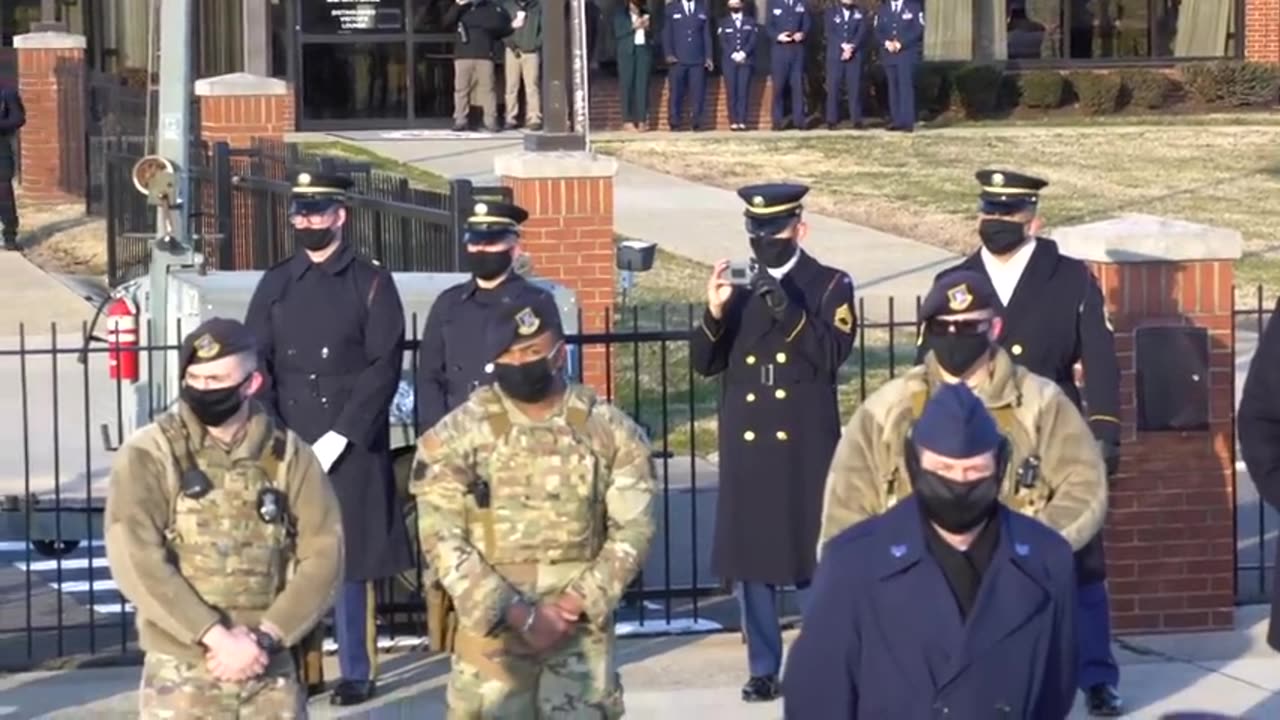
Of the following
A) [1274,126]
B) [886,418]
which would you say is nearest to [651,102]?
[1274,126]

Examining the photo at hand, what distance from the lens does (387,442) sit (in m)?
8.38

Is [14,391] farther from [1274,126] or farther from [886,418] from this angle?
[1274,126]

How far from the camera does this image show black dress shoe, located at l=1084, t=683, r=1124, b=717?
8.12 meters

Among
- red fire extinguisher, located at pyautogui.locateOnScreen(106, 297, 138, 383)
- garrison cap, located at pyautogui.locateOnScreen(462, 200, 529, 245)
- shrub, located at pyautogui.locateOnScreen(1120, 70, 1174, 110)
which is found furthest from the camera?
shrub, located at pyautogui.locateOnScreen(1120, 70, 1174, 110)

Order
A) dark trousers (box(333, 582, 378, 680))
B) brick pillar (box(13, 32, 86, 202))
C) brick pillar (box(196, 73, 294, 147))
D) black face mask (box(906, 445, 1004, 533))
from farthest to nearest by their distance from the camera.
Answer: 1. brick pillar (box(13, 32, 86, 202))
2. brick pillar (box(196, 73, 294, 147))
3. dark trousers (box(333, 582, 378, 680))
4. black face mask (box(906, 445, 1004, 533))

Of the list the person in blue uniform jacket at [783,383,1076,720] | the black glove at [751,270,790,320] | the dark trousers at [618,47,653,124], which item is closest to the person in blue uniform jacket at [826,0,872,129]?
the dark trousers at [618,47,653,124]

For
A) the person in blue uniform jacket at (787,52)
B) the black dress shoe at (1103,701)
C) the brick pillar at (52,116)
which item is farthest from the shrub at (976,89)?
the black dress shoe at (1103,701)

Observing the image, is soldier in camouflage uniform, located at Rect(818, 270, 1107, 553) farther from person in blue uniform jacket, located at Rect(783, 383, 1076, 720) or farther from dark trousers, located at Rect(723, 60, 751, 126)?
dark trousers, located at Rect(723, 60, 751, 126)

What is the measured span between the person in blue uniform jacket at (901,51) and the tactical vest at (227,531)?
77.9 ft

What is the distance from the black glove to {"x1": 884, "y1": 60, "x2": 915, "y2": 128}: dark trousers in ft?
70.4

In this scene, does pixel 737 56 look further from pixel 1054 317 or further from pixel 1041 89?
pixel 1054 317

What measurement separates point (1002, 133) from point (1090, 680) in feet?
70.5

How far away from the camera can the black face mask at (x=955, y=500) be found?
14.3 feet

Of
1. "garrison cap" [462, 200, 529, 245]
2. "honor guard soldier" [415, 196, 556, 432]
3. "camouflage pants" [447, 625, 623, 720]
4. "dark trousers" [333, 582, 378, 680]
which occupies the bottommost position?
"dark trousers" [333, 582, 378, 680]
